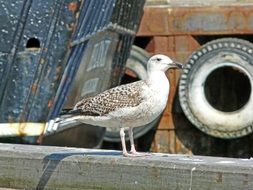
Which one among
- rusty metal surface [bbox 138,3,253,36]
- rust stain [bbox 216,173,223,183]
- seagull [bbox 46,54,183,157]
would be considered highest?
rusty metal surface [bbox 138,3,253,36]

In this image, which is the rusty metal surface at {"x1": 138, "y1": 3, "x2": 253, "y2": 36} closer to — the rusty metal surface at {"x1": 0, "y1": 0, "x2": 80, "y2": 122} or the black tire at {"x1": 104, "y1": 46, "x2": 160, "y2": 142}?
the black tire at {"x1": 104, "y1": 46, "x2": 160, "y2": 142}

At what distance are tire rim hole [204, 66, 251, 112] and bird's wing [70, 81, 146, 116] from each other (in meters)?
6.33

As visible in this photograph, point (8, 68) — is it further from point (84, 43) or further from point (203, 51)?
→ point (203, 51)

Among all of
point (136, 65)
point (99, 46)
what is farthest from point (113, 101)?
point (136, 65)

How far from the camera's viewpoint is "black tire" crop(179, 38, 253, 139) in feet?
42.2

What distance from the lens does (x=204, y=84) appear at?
13219 millimetres

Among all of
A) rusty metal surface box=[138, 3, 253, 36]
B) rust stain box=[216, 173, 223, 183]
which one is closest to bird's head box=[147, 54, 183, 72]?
rust stain box=[216, 173, 223, 183]

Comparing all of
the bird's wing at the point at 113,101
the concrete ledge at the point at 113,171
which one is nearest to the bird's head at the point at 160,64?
the bird's wing at the point at 113,101

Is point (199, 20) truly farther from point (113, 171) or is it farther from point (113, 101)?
point (113, 171)

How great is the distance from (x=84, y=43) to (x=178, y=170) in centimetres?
354

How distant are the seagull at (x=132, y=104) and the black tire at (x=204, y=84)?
5.90 metres

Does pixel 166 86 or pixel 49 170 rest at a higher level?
pixel 166 86

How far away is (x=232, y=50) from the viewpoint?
1300 cm

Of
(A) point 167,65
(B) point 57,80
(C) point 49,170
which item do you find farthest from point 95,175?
(B) point 57,80
